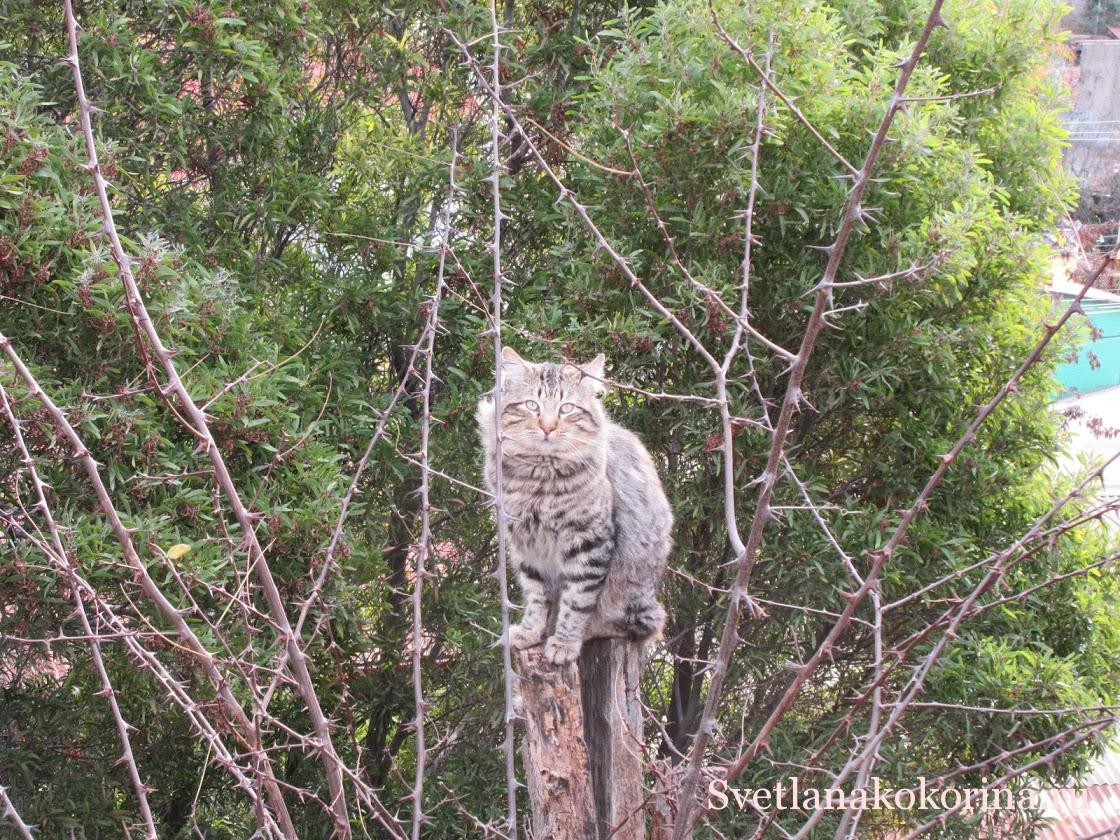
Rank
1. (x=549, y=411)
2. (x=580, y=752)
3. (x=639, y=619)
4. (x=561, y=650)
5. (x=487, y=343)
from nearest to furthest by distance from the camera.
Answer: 1. (x=580, y=752)
2. (x=561, y=650)
3. (x=639, y=619)
4. (x=549, y=411)
5. (x=487, y=343)

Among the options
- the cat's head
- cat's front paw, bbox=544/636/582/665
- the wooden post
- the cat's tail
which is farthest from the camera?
the cat's head

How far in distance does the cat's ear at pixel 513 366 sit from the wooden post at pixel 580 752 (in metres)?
0.96

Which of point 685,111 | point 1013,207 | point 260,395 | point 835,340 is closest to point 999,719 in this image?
point 835,340

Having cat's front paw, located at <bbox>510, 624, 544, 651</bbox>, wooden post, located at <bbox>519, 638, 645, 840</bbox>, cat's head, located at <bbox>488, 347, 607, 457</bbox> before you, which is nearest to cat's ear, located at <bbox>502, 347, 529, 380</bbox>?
cat's head, located at <bbox>488, 347, 607, 457</bbox>

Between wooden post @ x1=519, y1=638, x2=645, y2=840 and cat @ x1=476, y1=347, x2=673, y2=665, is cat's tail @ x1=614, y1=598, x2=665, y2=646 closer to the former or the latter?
cat @ x1=476, y1=347, x2=673, y2=665

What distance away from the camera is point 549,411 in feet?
10.6

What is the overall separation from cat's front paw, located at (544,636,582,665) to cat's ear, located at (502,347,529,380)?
81cm

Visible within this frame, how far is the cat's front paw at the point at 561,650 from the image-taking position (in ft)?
8.91

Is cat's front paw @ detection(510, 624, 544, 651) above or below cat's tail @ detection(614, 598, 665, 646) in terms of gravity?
below

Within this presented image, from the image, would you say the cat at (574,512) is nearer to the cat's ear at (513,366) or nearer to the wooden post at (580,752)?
the cat's ear at (513,366)

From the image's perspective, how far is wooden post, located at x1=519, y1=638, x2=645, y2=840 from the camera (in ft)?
7.52

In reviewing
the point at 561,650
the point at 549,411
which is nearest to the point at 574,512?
the point at 549,411

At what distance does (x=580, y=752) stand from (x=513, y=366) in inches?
52.9

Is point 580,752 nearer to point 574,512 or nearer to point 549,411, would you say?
point 574,512
